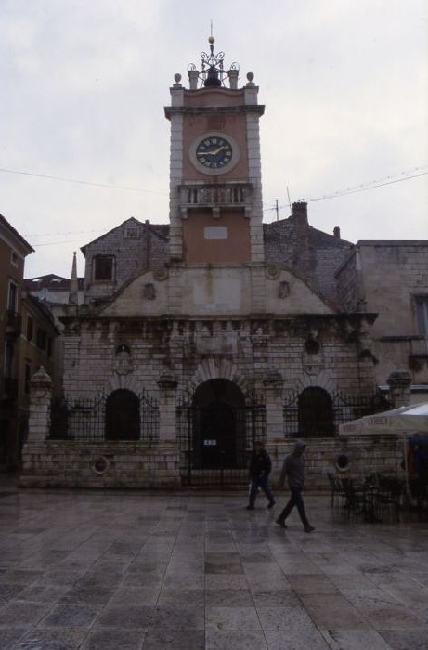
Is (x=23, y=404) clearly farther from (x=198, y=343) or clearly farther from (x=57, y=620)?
(x=57, y=620)

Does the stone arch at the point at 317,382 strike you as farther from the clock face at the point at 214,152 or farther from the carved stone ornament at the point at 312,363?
the clock face at the point at 214,152

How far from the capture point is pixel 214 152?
26.2 m

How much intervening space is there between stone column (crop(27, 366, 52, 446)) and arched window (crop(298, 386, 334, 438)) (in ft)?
31.9

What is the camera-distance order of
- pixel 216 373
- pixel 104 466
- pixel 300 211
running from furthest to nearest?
pixel 300 211
pixel 216 373
pixel 104 466

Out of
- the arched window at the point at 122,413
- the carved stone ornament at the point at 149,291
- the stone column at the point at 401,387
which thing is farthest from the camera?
the carved stone ornament at the point at 149,291

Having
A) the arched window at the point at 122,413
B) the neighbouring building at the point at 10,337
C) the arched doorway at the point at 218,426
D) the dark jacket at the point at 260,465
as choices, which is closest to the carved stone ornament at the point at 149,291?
the arched window at the point at 122,413

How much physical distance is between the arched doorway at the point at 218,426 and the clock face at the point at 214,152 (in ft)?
32.8

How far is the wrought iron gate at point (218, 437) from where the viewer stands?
67.5 feet

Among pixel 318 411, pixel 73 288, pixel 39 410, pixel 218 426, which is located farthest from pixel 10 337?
pixel 318 411

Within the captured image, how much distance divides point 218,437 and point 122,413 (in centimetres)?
405

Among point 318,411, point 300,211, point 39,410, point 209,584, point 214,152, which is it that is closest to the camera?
point 209,584

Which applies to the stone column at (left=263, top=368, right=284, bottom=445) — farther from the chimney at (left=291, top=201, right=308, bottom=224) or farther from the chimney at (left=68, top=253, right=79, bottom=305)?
the chimney at (left=291, top=201, right=308, bottom=224)

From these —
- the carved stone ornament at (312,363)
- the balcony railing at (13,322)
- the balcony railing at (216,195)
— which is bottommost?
the carved stone ornament at (312,363)

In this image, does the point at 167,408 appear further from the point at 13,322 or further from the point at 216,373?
the point at 13,322
